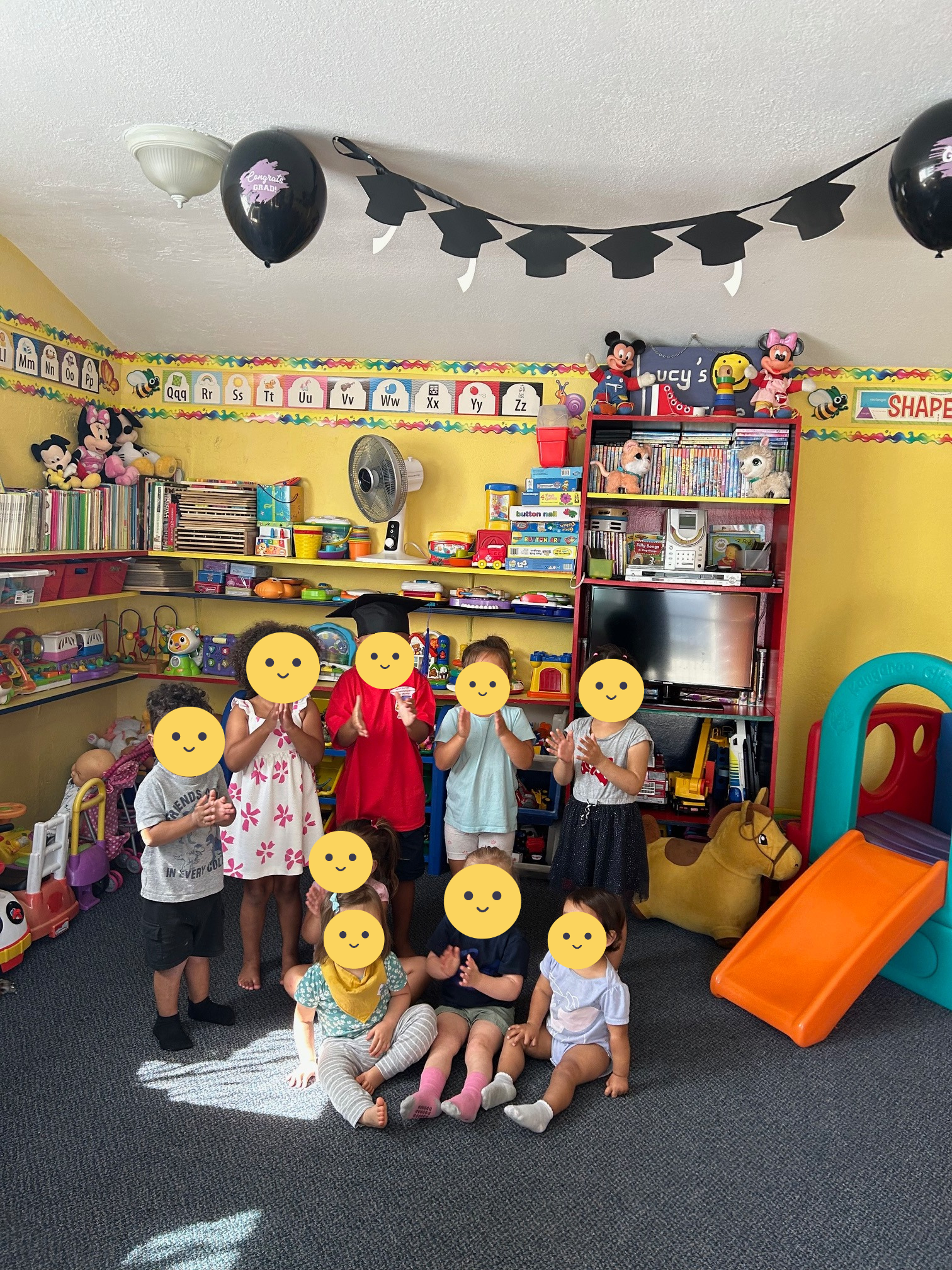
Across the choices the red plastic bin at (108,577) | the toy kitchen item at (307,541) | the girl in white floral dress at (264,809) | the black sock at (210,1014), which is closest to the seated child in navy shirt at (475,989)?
the girl in white floral dress at (264,809)

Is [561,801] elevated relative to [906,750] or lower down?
lower down

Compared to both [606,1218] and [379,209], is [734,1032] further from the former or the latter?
[379,209]

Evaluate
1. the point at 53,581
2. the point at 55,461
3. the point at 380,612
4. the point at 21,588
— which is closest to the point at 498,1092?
the point at 380,612

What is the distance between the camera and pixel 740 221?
9.29 ft

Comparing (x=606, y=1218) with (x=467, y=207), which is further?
(x=467, y=207)

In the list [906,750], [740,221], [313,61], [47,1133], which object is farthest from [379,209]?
[906,750]

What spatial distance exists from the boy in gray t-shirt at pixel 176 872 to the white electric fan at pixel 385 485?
1.81m

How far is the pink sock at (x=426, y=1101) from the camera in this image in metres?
2.35

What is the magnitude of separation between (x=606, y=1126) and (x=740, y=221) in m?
2.84
